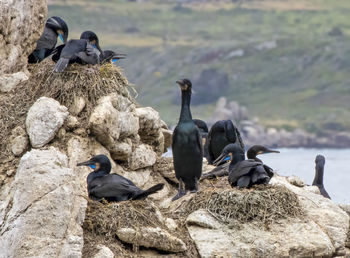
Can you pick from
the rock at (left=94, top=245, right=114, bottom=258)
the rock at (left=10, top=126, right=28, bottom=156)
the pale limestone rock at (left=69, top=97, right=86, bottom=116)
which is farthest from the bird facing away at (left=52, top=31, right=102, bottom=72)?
the rock at (left=94, top=245, right=114, bottom=258)

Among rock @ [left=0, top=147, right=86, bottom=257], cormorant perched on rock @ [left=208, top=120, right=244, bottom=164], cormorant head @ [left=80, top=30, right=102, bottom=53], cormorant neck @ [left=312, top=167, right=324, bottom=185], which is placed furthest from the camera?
cormorant neck @ [left=312, top=167, right=324, bottom=185]

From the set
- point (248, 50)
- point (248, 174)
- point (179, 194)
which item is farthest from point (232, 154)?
point (248, 50)

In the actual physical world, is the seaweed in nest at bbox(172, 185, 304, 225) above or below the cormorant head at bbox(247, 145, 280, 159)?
below

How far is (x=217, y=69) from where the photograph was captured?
469 feet

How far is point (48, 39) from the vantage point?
688 inches

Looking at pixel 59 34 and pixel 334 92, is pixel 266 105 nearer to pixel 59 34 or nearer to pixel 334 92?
pixel 334 92

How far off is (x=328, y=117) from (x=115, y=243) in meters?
116

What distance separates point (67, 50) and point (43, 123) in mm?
1514

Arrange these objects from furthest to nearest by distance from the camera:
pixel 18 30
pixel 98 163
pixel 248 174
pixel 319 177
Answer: pixel 319 177 → pixel 18 30 → pixel 248 174 → pixel 98 163

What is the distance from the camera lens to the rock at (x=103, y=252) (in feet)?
36.1

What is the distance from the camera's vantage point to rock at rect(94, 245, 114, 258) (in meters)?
11.0

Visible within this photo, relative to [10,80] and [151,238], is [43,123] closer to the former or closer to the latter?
[10,80]

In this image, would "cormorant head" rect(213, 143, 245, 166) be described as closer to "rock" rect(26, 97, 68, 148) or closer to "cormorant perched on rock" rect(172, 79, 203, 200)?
"cormorant perched on rock" rect(172, 79, 203, 200)

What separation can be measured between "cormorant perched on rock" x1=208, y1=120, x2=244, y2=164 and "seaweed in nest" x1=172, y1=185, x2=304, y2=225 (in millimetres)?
4170
